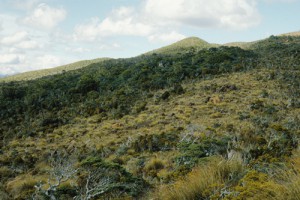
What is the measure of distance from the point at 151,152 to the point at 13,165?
7.58 m

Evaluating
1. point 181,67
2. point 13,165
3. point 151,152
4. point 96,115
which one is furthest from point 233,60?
point 13,165

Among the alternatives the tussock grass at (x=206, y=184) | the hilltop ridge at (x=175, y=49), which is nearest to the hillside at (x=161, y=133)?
the tussock grass at (x=206, y=184)

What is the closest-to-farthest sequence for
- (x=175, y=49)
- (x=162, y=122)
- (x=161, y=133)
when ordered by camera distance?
(x=161, y=133) → (x=162, y=122) → (x=175, y=49)

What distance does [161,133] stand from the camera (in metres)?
17.7

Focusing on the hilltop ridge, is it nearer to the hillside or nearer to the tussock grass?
the hillside

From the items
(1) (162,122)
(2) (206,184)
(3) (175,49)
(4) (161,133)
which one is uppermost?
(3) (175,49)

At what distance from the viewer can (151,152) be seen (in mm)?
14375

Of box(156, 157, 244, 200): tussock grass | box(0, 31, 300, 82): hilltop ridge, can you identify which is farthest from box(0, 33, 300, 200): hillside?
box(0, 31, 300, 82): hilltop ridge

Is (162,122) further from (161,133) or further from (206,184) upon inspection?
(206,184)

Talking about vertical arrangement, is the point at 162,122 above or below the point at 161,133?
below

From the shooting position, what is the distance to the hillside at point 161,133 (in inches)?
184

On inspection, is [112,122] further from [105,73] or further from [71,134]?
[105,73]

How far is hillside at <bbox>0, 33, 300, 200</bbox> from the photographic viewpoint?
4.67 metres

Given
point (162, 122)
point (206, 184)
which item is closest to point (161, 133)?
point (162, 122)
